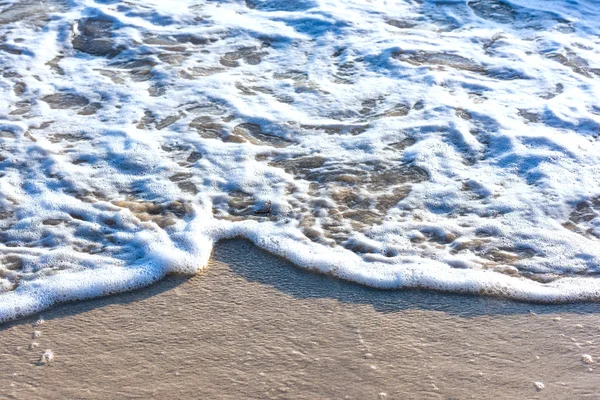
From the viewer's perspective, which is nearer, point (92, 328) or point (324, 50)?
point (92, 328)

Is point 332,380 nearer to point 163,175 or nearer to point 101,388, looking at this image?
point 101,388

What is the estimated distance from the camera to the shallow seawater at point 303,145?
3.07 m

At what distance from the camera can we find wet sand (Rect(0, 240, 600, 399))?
2396 mm

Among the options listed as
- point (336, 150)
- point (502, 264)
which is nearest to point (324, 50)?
point (336, 150)

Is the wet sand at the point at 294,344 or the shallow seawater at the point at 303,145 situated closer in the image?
the wet sand at the point at 294,344

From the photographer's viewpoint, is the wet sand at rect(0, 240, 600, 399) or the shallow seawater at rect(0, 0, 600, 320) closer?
the wet sand at rect(0, 240, 600, 399)

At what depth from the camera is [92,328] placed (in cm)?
265

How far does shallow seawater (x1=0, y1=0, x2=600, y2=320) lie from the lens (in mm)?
3074

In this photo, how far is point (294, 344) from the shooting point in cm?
258

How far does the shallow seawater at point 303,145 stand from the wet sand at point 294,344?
117mm

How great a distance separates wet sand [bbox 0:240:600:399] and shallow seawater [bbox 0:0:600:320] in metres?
0.12

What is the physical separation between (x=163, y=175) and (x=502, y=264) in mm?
1612

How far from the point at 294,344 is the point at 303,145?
1.53m

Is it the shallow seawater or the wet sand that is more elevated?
the wet sand
